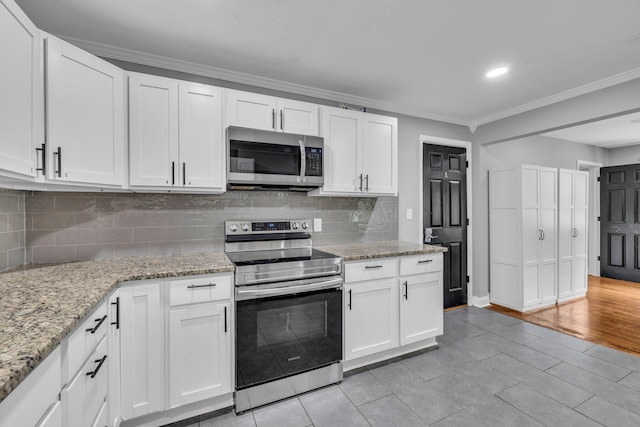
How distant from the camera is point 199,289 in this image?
1850 millimetres

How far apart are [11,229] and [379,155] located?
9.00ft

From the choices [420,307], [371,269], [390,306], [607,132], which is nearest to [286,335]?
[371,269]

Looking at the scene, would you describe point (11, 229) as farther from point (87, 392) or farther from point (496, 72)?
point (496, 72)

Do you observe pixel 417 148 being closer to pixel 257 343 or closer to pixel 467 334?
pixel 467 334

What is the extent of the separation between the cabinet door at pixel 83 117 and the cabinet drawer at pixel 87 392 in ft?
3.22

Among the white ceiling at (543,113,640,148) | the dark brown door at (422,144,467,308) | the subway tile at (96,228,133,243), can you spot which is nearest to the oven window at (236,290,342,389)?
the subway tile at (96,228,133,243)

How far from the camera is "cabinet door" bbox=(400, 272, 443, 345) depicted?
262 centimetres

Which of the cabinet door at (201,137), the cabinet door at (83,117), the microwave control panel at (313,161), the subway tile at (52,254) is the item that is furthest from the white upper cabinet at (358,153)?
the subway tile at (52,254)

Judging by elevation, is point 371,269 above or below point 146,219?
below

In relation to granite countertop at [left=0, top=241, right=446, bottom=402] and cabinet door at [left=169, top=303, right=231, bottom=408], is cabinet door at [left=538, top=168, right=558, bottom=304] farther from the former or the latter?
cabinet door at [left=169, top=303, right=231, bottom=408]

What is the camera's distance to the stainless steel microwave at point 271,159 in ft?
7.37

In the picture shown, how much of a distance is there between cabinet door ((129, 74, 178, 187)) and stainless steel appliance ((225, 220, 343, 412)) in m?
0.79

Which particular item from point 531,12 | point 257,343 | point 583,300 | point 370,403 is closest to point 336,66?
point 531,12

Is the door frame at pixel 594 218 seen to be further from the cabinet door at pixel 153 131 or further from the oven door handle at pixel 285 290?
the cabinet door at pixel 153 131
